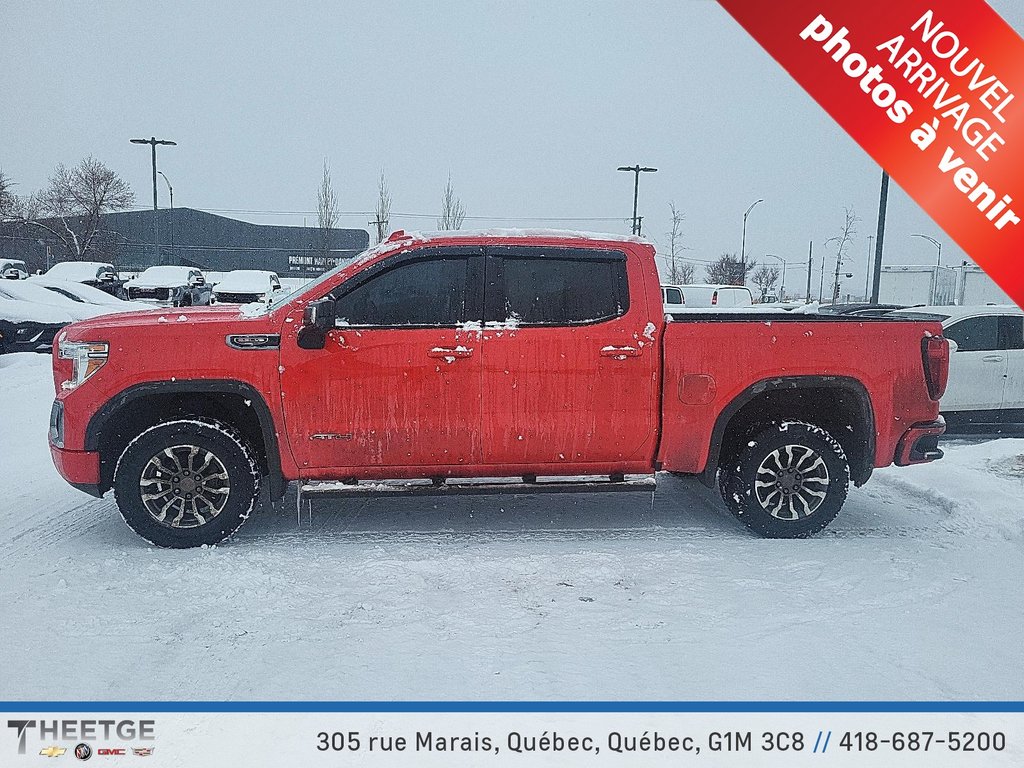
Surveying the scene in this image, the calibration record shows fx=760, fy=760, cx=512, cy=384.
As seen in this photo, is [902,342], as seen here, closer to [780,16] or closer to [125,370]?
[780,16]

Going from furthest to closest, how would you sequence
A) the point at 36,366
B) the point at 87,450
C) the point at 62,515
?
the point at 36,366
the point at 62,515
the point at 87,450

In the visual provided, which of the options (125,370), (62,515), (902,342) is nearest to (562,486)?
(902,342)

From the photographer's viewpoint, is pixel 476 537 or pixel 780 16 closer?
pixel 780 16

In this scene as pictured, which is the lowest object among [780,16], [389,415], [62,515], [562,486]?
[62,515]

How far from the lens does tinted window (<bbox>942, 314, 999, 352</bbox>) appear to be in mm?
7457

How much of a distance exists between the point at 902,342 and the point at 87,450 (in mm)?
4471

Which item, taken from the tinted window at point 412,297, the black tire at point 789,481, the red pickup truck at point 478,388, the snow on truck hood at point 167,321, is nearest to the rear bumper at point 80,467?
the red pickup truck at point 478,388

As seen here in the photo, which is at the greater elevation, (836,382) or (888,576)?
(836,382)

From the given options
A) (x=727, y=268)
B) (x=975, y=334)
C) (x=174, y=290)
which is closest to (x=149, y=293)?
(x=174, y=290)

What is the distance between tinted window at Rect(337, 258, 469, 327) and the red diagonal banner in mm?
1996

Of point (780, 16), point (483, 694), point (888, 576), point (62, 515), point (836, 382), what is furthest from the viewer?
point (62, 515)

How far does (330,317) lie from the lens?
Answer: 12.8ft

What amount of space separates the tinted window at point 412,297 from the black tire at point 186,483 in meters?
0.94
